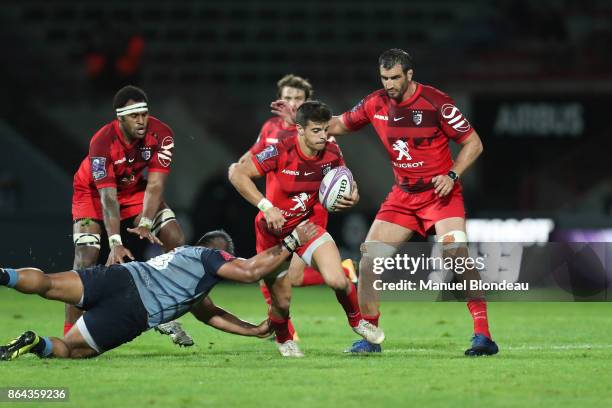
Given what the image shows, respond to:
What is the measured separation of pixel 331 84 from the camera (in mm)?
21641

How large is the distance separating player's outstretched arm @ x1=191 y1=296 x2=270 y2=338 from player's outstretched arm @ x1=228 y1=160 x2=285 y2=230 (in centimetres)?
82

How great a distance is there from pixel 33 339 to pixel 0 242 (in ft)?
22.0

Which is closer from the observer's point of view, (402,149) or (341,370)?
(341,370)

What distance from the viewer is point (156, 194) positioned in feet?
33.9

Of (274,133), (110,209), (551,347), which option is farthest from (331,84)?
(551,347)

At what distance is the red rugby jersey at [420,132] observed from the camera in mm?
9656

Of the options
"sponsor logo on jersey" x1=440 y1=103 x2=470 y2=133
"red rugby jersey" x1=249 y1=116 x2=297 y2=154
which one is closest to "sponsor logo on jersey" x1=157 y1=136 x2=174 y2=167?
"red rugby jersey" x1=249 y1=116 x2=297 y2=154

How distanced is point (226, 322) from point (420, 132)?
6.87 ft

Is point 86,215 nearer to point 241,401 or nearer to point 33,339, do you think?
point 33,339

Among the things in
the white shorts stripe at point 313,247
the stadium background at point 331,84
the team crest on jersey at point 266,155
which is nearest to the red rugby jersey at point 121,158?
the team crest on jersey at point 266,155

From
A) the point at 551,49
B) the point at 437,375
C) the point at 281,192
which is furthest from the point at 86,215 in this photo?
the point at 551,49

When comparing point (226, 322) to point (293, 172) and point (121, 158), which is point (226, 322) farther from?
point (121, 158)

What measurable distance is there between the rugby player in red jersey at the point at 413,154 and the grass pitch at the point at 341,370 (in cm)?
88

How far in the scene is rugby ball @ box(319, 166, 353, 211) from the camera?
9.07m
